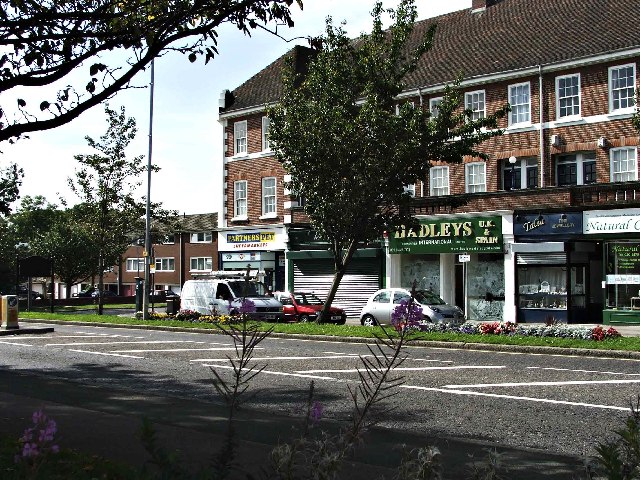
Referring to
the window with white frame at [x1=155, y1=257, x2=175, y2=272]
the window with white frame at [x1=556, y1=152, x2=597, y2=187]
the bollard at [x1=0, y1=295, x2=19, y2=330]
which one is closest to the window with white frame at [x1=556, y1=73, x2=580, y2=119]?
the window with white frame at [x1=556, y1=152, x2=597, y2=187]

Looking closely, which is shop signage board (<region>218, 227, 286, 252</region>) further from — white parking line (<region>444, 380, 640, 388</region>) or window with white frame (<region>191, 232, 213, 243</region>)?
window with white frame (<region>191, 232, 213, 243</region>)

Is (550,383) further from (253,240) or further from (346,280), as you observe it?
(253,240)

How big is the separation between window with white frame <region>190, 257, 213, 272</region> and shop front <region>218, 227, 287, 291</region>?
2897cm

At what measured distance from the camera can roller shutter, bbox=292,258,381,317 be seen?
116ft

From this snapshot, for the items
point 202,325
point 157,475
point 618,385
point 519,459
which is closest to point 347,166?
point 202,325

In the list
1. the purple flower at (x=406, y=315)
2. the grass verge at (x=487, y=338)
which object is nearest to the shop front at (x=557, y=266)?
the grass verge at (x=487, y=338)

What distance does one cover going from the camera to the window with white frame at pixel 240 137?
133ft

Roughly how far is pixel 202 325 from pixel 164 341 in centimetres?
484

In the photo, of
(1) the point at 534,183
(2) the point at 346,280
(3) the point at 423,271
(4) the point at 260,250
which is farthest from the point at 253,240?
(1) the point at 534,183

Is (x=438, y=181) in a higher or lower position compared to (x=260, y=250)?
higher

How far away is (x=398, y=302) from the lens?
24.7 metres

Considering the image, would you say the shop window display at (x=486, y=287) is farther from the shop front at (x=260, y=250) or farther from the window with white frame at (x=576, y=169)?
the shop front at (x=260, y=250)

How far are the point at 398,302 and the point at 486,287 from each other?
26.6 feet

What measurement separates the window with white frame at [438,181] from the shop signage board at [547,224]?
4164mm
